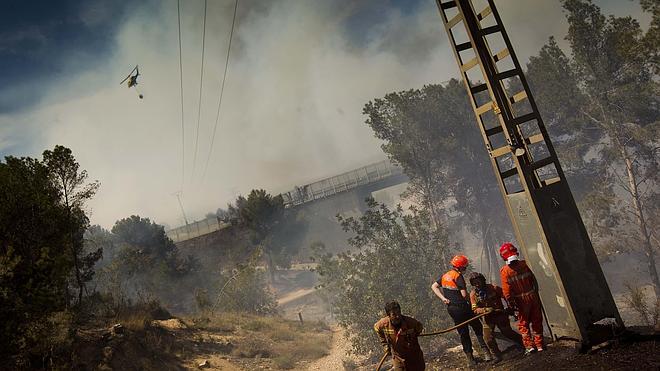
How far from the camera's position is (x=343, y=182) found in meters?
46.2

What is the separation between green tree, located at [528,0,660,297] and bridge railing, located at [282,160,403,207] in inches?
931

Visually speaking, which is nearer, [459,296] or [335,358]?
[459,296]

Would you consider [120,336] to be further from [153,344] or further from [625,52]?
[625,52]

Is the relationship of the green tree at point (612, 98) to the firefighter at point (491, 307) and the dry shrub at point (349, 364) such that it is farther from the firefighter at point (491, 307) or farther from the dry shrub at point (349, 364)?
the firefighter at point (491, 307)

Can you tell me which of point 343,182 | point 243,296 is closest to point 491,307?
point 243,296

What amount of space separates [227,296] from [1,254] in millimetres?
17925

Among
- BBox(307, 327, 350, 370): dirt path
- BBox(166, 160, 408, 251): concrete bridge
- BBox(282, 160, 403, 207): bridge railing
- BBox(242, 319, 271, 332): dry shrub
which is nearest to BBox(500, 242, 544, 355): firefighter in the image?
BBox(307, 327, 350, 370): dirt path

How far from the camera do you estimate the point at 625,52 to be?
17578 millimetres

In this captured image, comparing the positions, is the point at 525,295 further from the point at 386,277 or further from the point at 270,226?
the point at 270,226

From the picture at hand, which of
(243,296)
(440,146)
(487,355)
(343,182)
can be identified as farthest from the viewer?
(343,182)

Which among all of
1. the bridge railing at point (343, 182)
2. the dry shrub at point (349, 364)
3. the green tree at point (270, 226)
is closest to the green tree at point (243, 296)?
the green tree at point (270, 226)

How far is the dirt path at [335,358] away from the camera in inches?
638

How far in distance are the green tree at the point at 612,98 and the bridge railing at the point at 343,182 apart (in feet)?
77.6

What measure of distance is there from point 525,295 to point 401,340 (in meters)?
1.98
